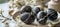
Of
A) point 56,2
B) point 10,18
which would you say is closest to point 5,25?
point 10,18

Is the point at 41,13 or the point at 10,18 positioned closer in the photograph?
the point at 41,13

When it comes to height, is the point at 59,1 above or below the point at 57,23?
above

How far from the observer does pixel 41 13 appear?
0.61 meters

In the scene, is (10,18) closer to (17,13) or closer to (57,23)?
(17,13)

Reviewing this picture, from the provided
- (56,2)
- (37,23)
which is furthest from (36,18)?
(56,2)

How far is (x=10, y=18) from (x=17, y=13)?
8 centimetres

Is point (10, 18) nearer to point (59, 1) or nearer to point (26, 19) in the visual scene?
point (26, 19)

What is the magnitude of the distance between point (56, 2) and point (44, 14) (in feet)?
0.37

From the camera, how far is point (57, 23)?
0.62m

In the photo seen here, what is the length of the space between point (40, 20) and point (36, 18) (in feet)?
0.15

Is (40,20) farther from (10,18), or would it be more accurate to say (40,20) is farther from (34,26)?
(10,18)

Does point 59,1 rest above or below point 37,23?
above

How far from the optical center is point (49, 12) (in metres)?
0.61

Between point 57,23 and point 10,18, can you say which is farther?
point 10,18
